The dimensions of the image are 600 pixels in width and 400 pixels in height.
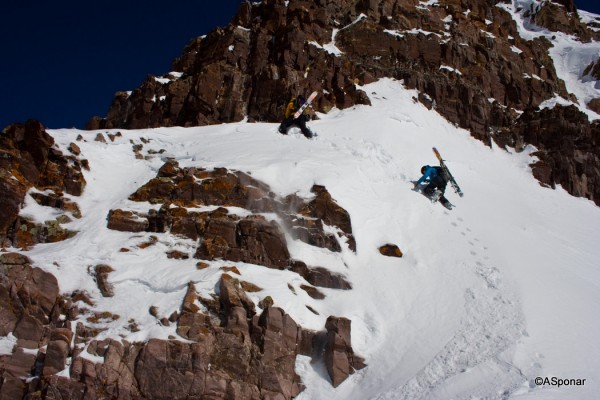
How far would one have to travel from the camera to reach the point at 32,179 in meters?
16.2

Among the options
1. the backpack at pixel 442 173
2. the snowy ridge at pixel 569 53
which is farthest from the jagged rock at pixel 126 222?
the snowy ridge at pixel 569 53

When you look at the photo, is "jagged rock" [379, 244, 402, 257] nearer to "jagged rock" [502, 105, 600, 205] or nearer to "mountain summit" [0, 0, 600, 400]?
"mountain summit" [0, 0, 600, 400]

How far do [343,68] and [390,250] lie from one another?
57.1 ft

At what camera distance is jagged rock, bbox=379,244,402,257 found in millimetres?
17127

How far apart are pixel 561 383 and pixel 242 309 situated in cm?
770

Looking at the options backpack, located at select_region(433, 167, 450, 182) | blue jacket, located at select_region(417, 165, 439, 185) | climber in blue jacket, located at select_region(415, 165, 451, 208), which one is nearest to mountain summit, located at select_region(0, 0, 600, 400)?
climber in blue jacket, located at select_region(415, 165, 451, 208)

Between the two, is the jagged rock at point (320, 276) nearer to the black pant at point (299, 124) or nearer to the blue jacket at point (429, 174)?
the blue jacket at point (429, 174)

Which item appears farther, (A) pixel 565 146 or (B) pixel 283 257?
(A) pixel 565 146

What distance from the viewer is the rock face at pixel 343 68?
2880cm

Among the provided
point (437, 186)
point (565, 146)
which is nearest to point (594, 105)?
point (565, 146)

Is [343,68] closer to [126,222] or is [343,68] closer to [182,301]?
[126,222]

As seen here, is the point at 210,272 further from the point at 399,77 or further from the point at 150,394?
the point at 399,77

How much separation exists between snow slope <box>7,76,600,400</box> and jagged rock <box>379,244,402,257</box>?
0.29 meters

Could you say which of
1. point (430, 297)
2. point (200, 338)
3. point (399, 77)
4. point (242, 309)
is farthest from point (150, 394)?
point (399, 77)
